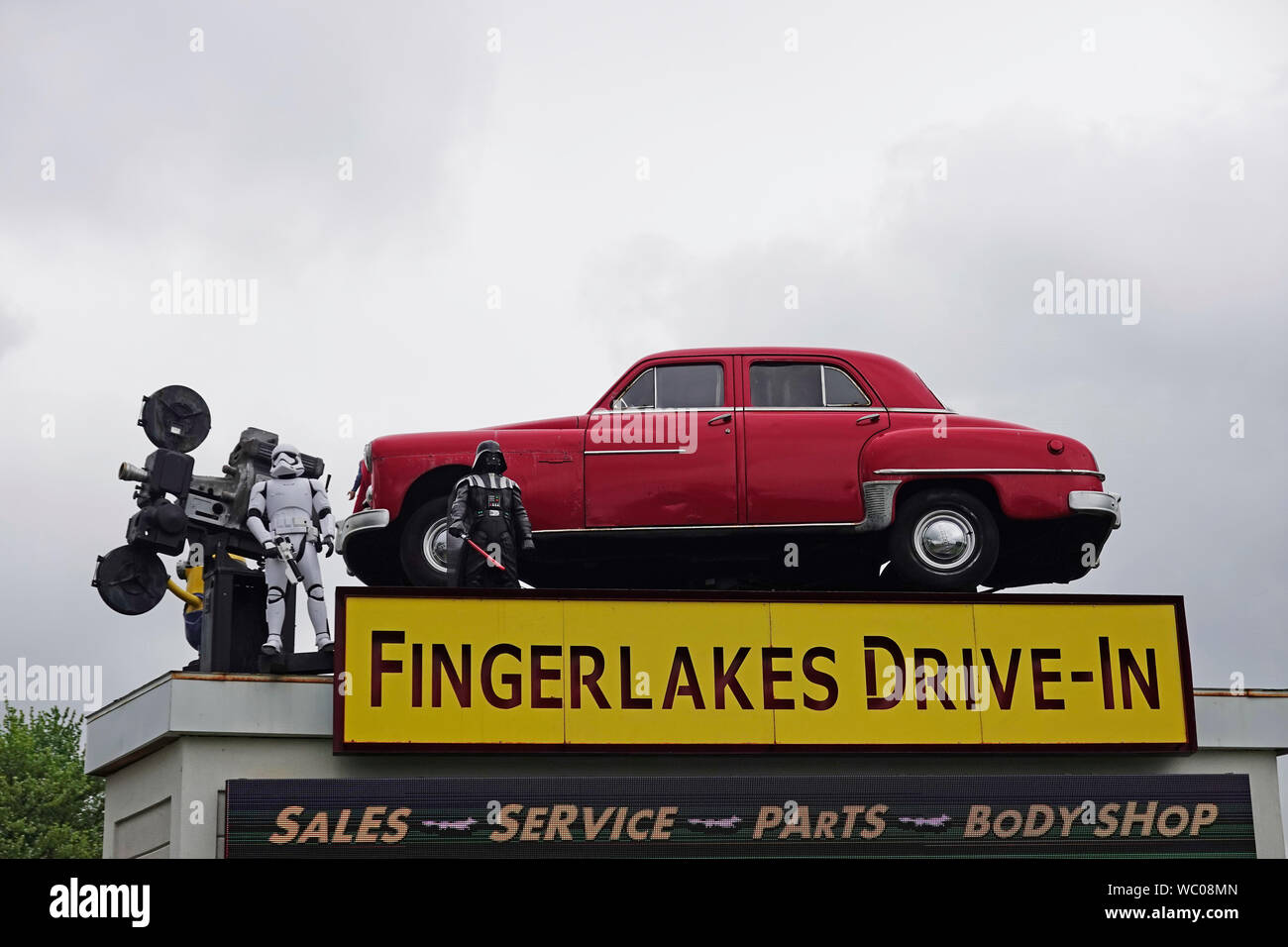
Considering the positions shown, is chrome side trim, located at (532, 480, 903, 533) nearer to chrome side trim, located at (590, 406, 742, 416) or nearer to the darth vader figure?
the darth vader figure

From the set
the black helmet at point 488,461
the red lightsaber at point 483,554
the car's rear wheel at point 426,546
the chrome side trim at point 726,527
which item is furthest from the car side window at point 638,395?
the red lightsaber at point 483,554

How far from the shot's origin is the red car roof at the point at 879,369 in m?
13.9

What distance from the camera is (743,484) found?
1330cm

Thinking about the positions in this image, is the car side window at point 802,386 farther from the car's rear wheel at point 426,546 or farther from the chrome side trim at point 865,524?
the car's rear wheel at point 426,546

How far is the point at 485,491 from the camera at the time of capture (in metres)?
12.8

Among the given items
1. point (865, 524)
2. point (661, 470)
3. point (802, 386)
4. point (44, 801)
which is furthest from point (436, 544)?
point (44, 801)

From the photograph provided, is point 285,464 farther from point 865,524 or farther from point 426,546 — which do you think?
point 865,524

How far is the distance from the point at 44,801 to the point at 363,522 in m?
21.7

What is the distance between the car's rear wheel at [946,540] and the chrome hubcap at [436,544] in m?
3.55

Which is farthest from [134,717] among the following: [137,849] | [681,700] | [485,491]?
[681,700]

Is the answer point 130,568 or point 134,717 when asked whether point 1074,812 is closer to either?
point 134,717

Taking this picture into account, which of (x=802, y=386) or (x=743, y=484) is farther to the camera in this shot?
(x=802, y=386)

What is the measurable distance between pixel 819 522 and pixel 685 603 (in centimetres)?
154

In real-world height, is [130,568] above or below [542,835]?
above
